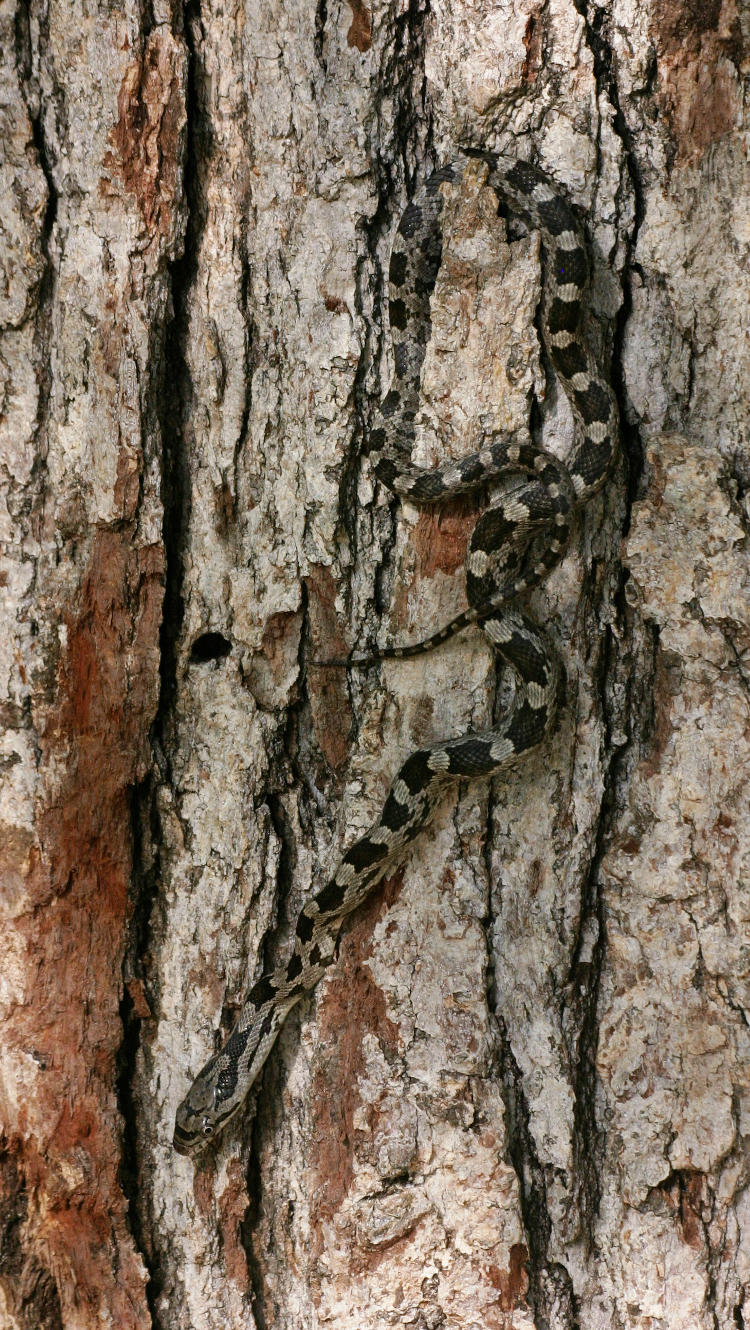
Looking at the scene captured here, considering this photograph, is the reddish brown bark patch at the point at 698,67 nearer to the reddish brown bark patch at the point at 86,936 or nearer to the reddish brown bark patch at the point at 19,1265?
the reddish brown bark patch at the point at 86,936

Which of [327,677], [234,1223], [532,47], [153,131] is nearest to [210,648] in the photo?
[327,677]

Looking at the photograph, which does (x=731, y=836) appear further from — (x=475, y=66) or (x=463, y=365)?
(x=475, y=66)

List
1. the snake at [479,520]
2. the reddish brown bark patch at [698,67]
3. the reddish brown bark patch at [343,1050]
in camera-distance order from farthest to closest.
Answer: the reddish brown bark patch at [343,1050] < the snake at [479,520] < the reddish brown bark patch at [698,67]

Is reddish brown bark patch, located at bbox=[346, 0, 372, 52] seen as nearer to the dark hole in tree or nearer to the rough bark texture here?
the rough bark texture

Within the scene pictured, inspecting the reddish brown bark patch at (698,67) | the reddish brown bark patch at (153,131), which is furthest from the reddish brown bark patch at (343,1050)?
the reddish brown bark patch at (698,67)

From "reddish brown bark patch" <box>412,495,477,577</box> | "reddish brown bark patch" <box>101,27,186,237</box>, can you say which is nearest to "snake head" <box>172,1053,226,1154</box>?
"reddish brown bark patch" <box>412,495,477,577</box>

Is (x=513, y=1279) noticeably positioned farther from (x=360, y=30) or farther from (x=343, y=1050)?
(x=360, y=30)
